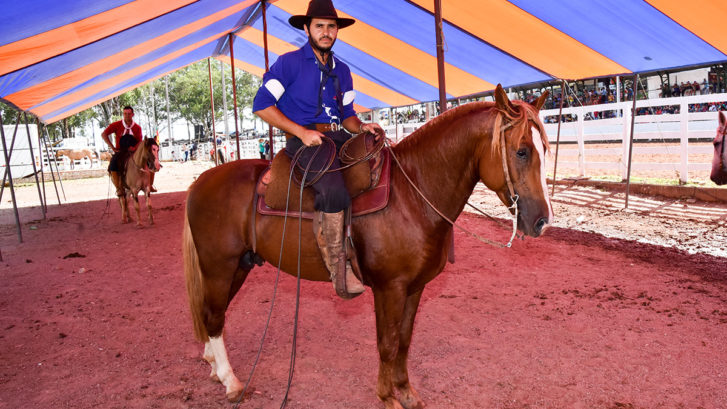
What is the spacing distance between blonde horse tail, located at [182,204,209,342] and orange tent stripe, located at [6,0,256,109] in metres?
5.96

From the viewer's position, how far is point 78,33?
5.84m

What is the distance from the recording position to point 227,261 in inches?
131

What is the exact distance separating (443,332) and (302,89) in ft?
8.30

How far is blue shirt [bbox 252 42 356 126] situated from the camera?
2.94 metres

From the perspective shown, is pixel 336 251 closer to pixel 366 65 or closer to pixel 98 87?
pixel 366 65

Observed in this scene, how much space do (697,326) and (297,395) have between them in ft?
11.6

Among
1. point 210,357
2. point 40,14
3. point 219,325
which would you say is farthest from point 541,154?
point 40,14

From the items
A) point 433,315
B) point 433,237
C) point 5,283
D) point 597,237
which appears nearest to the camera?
point 433,237

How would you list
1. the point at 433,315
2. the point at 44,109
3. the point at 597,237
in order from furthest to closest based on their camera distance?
the point at 44,109
the point at 597,237
the point at 433,315

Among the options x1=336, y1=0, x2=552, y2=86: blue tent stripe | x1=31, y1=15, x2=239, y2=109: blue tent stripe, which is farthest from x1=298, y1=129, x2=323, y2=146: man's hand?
x1=31, y1=15, x2=239, y2=109: blue tent stripe

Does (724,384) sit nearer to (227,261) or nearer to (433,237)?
(433,237)

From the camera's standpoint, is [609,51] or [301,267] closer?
[301,267]

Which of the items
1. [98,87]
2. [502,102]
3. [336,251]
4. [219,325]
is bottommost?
[219,325]

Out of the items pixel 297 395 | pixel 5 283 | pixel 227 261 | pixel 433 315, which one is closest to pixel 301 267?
pixel 227 261
